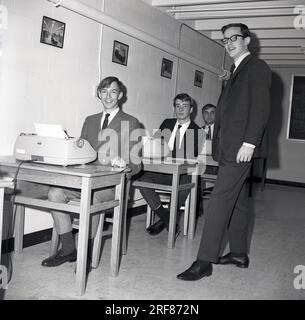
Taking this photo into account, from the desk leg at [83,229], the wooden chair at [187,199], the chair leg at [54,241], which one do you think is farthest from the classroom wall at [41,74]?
the desk leg at [83,229]

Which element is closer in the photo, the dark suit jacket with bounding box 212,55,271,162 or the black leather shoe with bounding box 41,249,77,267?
the dark suit jacket with bounding box 212,55,271,162

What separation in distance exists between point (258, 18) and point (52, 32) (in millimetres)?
2828

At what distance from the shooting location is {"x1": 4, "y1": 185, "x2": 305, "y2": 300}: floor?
2295 millimetres

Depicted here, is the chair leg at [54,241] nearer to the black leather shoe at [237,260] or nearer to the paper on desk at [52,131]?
the paper on desk at [52,131]

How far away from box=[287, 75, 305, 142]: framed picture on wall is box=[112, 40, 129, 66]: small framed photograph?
4722mm

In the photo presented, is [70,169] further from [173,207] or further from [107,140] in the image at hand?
[173,207]

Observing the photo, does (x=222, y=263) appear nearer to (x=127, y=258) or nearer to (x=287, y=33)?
(x=127, y=258)

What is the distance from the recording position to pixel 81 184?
6.96 feet

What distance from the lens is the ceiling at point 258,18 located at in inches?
163

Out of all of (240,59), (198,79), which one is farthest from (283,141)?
(240,59)

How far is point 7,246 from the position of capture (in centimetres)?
270

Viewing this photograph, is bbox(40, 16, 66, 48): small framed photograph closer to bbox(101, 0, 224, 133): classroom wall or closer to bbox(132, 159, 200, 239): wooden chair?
bbox(101, 0, 224, 133): classroom wall

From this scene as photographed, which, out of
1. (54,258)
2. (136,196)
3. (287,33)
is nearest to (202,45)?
(287,33)

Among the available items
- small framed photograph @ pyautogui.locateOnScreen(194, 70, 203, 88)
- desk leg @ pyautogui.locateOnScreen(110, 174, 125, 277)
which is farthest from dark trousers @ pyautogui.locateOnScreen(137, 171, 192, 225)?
small framed photograph @ pyautogui.locateOnScreen(194, 70, 203, 88)
